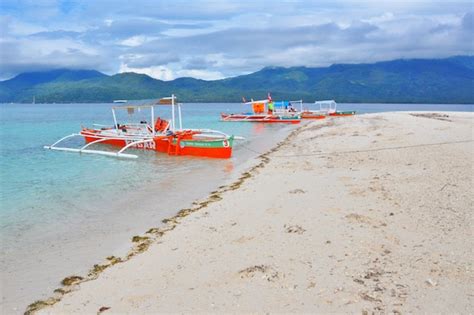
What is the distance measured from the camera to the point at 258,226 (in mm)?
6957

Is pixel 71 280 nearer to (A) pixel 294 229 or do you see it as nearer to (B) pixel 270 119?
(A) pixel 294 229

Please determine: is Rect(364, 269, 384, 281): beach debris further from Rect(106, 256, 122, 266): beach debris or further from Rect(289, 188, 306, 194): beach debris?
Rect(289, 188, 306, 194): beach debris

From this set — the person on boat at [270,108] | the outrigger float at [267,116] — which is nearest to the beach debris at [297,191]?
the outrigger float at [267,116]

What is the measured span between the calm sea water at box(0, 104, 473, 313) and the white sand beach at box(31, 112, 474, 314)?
62 centimetres

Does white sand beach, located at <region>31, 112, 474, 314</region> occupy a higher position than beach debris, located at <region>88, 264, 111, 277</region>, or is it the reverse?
white sand beach, located at <region>31, 112, 474, 314</region>

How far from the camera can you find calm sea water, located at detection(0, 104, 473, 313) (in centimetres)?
640

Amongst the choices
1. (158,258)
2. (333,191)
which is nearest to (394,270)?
(158,258)

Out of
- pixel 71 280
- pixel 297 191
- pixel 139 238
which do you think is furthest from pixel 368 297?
pixel 297 191

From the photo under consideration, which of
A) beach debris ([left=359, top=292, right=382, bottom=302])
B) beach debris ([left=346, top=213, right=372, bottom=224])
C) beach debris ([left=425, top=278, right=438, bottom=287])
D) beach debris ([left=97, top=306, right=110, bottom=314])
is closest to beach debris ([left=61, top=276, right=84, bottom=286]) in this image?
beach debris ([left=97, top=306, right=110, bottom=314])

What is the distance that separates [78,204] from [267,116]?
33.3 meters

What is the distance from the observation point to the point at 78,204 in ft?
34.8

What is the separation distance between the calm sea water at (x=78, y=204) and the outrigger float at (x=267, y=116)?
21.9 metres

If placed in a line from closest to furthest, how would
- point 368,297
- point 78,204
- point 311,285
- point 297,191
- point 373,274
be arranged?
point 368,297
point 311,285
point 373,274
point 297,191
point 78,204

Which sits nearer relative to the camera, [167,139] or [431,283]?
[431,283]
